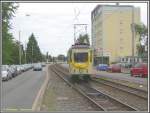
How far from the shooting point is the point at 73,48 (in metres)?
39.8

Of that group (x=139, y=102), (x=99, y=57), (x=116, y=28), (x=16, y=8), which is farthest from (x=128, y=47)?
(x=139, y=102)

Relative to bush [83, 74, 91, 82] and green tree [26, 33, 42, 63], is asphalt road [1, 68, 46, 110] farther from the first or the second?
green tree [26, 33, 42, 63]

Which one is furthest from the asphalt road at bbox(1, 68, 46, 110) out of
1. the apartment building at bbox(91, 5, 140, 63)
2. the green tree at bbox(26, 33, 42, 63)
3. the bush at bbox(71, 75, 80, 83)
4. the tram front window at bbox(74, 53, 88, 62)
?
the apartment building at bbox(91, 5, 140, 63)

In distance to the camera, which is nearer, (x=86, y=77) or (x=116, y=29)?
(x=86, y=77)

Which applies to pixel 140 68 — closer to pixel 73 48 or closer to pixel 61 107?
pixel 73 48

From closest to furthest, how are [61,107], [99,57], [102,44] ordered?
[61,107]
[99,57]
[102,44]

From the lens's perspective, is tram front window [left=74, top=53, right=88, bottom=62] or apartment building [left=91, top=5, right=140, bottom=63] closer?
tram front window [left=74, top=53, right=88, bottom=62]

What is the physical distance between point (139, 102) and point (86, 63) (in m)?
17.6

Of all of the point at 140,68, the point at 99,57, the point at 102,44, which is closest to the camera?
the point at 140,68

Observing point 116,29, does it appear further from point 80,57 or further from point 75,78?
point 80,57

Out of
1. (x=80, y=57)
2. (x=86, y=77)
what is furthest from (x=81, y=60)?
(x=86, y=77)

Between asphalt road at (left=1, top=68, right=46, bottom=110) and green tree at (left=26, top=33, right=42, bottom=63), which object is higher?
green tree at (left=26, top=33, right=42, bottom=63)

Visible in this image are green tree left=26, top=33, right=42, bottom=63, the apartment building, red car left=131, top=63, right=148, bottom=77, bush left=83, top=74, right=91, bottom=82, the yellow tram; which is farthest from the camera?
the apartment building

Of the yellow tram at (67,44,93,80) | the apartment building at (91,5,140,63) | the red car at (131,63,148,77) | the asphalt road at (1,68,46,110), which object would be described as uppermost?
the apartment building at (91,5,140,63)
